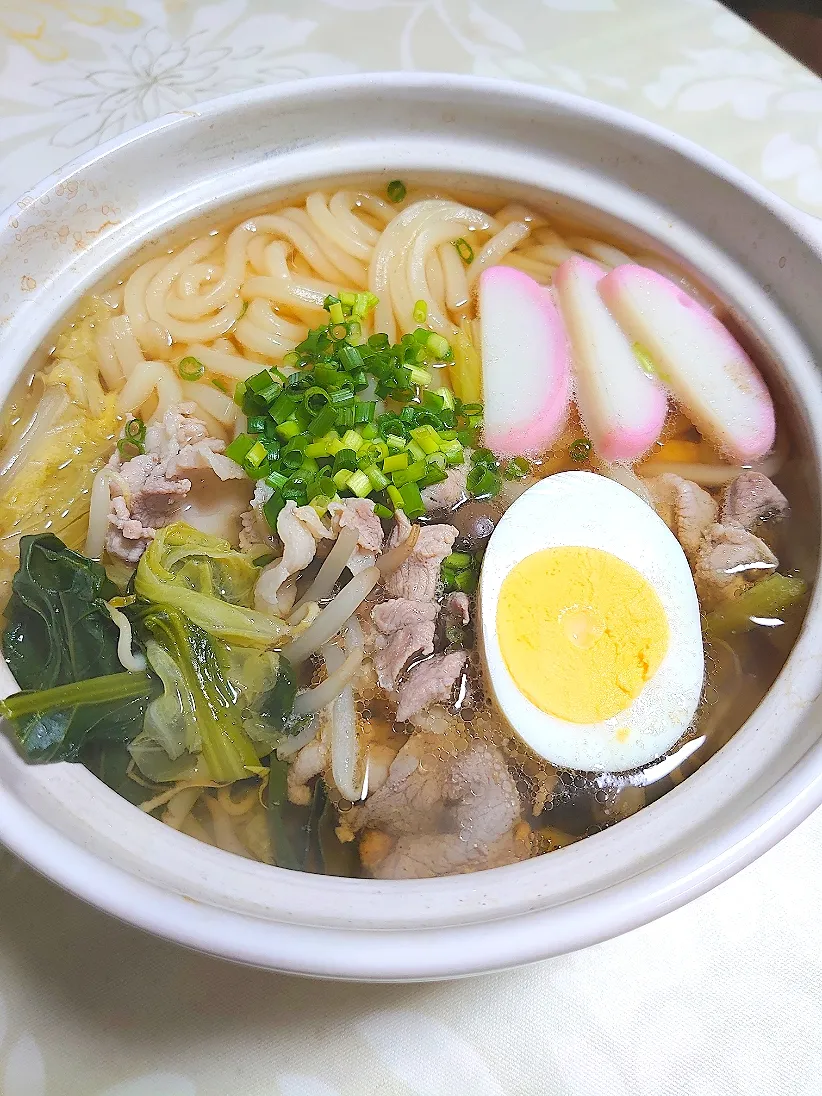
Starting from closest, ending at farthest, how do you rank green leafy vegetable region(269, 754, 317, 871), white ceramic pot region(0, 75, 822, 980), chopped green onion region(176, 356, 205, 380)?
white ceramic pot region(0, 75, 822, 980)
green leafy vegetable region(269, 754, 317, 871)
chopped green onion region(176, 356, 205, 380)

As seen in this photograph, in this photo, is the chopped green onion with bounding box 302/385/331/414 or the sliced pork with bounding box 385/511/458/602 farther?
the chopped green onion with bounding box 302/385/331/414

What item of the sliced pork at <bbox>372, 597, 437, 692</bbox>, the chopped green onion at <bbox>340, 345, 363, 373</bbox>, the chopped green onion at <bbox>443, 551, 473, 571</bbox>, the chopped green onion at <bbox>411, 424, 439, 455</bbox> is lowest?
the sliced pork at <bbox>372, 597, 437, 692</bbox>

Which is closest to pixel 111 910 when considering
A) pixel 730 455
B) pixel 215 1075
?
pixel 215 1075

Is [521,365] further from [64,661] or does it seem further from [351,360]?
[64,661]

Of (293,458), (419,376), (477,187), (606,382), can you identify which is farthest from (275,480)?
(477,187)

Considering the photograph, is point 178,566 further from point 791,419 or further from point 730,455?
point 791,419

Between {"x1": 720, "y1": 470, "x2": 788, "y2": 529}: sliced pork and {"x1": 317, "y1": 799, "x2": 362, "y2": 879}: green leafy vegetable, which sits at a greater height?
{"x1": 720, "y1": 470, "x2": 788, "y2": 529}: sliced pork

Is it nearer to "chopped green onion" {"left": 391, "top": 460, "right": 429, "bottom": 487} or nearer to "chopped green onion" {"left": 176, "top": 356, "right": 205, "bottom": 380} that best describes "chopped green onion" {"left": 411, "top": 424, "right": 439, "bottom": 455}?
"chopped green onion" {"left": 391, "top": 460, "right": 429, "bottom": 487}

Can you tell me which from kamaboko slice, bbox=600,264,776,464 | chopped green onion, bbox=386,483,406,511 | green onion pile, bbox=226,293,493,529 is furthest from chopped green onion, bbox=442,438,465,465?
kamaboko slice, bbox=600,264,776,464
